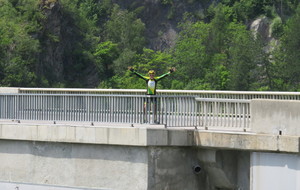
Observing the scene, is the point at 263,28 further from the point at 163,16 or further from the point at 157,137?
the point at 157,137

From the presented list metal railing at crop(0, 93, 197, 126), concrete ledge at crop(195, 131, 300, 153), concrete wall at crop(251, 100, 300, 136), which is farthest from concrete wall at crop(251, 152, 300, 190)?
metal railing at crop(0, 93, 197, 126)

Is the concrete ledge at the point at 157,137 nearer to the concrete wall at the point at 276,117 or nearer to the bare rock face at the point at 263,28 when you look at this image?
the concrete wall at the point at 276,117

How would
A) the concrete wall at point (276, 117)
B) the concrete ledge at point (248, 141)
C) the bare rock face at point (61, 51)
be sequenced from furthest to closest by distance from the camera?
the bare rock face at point (61, 51)
the concrete wall at point (276, 117)
the concrete ledge at point (248, 141)

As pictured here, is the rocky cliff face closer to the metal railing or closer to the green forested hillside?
the green forested hillside

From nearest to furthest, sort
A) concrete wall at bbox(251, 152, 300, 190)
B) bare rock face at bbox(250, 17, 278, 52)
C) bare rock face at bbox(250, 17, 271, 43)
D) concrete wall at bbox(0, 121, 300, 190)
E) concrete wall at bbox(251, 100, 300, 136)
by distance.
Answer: concrete wall at bbox(251, 152, 300, 190)
concrete wall at bbox(251, 100, 300, 136)
concrete wall at bbox(0, 121, 300, 190)
bare rock face at bbox(250, 17, 278, 52)
bare rock face at bbox(250, 17, 271, 43)

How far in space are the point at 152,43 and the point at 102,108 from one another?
76401mm

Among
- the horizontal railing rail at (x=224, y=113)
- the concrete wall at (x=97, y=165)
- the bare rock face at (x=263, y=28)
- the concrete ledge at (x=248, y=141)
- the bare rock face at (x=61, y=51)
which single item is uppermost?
the bare rock face at (x=263, y=28)

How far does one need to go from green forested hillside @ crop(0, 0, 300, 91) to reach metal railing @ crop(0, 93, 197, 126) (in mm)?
47511

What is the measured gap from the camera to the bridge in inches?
807

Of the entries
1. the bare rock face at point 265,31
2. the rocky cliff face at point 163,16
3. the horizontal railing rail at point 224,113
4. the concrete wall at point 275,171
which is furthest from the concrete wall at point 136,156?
the bare rock face at point 265,31

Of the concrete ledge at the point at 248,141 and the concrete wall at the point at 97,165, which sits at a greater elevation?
the concrete ledge at the point at 248,141

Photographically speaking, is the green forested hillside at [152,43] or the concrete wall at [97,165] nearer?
the concrete wall at [97,165]

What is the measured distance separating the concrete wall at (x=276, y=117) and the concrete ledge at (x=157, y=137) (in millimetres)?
298

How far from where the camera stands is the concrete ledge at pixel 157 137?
66.5 ft
